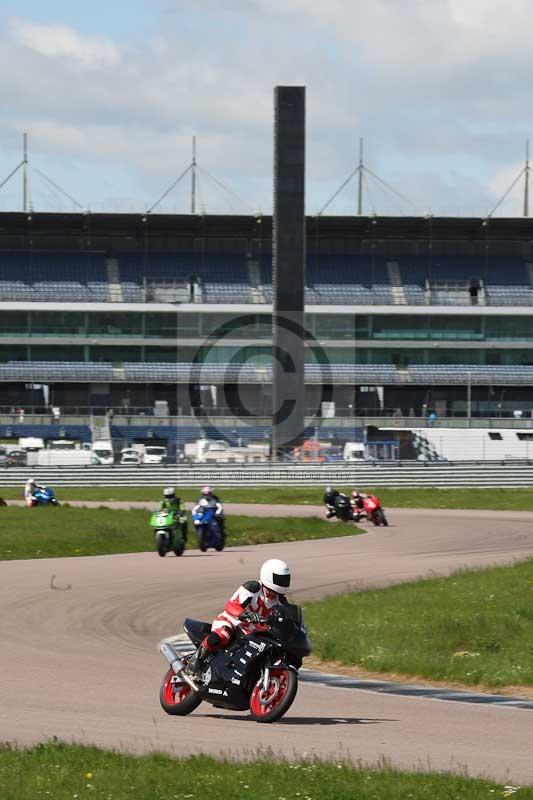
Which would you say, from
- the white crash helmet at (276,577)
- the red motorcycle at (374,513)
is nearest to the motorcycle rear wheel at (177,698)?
the white crash helmet at (276,577)

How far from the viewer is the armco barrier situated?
58281 millimetres

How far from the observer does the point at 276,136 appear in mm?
65812

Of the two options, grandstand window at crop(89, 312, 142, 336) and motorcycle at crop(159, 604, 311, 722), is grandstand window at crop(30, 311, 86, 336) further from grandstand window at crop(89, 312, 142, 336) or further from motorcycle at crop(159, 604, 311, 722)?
motorcycle at crop(159, 604, 311, 722)

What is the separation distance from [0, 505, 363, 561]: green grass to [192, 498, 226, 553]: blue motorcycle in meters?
1.48

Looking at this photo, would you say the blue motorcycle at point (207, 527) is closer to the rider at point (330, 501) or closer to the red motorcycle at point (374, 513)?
the red motorcycle at point (374, 513)

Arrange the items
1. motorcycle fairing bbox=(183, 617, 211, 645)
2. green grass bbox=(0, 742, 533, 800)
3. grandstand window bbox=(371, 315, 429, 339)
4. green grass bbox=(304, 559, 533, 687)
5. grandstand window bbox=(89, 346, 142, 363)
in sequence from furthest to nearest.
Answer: grandstand window bbox=(371, 315, 429, 339) → grandstand window bbox=(89, 346, 142, 363) → green grass bbox=(304, 559, 533, 687) → motorcycle fairing bbox=(183, 617, 211, 645) → green grass bbox=(0, 742, 533, 800)

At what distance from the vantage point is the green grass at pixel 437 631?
572 inches

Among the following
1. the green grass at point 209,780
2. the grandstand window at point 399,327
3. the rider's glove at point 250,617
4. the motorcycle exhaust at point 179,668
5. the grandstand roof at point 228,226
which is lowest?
the green grass at point 209,780

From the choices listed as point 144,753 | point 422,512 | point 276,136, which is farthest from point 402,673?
point 276,136

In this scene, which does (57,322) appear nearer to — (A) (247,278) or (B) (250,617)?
(A) (247,278)

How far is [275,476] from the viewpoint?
59.5m

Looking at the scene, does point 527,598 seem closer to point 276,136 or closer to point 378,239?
point 276,136

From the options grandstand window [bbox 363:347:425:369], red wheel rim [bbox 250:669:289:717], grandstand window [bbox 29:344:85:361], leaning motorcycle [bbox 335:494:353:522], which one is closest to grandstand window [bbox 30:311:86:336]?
grandstand window [bbox 29:344:85:361]

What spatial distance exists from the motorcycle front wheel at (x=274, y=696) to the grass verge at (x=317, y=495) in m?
35.7
